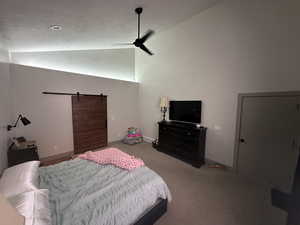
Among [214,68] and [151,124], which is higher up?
[214,68]

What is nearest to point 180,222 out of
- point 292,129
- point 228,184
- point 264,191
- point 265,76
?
point 228,184

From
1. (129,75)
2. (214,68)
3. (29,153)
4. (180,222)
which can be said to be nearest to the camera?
(180,222)

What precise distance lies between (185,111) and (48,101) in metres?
3.80

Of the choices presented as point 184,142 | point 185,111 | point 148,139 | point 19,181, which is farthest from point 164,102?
point 19,181

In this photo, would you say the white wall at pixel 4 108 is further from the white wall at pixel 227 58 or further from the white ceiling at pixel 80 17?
the white wall at pixel 227 58

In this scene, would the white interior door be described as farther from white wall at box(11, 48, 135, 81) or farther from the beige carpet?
white wall at box(11, 48, 135, 81)

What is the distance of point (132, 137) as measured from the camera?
474 centimetres

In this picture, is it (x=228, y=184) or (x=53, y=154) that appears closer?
(x=228, y=184)

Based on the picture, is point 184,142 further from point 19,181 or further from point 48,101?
point 48,101

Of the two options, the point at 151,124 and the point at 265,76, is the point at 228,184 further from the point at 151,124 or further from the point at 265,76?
the point at 151,124

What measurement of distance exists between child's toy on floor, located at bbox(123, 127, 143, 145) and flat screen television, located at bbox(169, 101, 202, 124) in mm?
1593

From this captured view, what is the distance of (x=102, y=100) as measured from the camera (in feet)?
14.2

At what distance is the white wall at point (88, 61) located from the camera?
336 centimetres

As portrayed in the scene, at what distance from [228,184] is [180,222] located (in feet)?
4.52
